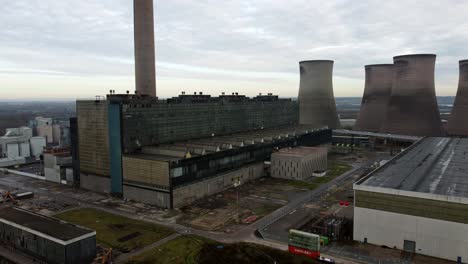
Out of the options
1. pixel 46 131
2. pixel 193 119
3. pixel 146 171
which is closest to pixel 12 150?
pixel 46 131

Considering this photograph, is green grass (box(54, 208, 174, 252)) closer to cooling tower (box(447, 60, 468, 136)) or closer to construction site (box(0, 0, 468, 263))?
construction site (box(0, 0, 468, 263))

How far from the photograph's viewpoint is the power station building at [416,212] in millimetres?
33250

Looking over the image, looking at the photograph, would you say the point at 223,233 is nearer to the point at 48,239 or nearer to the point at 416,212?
the point at 48,239

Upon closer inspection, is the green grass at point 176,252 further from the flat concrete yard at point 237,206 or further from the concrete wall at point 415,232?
the concrete wall at point 415,232

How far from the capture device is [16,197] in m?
54.9

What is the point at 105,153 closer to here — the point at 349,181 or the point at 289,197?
the point at 289,197

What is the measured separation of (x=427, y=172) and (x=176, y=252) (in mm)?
33217

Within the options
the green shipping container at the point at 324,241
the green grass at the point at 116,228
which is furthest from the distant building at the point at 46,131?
the green shipping container at the point at 324,241

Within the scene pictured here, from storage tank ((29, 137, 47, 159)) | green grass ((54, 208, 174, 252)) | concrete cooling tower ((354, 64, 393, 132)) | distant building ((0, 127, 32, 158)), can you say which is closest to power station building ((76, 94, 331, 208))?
green grass ((54, 208, 174, 252))

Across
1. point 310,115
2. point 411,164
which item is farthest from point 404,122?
point 411,164

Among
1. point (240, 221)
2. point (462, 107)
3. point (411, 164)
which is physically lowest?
point (240, 221)

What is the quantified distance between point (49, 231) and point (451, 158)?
57252 mm

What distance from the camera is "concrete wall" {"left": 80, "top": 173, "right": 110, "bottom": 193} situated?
5864cm

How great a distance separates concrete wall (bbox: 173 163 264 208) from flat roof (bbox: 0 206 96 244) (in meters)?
16.9
